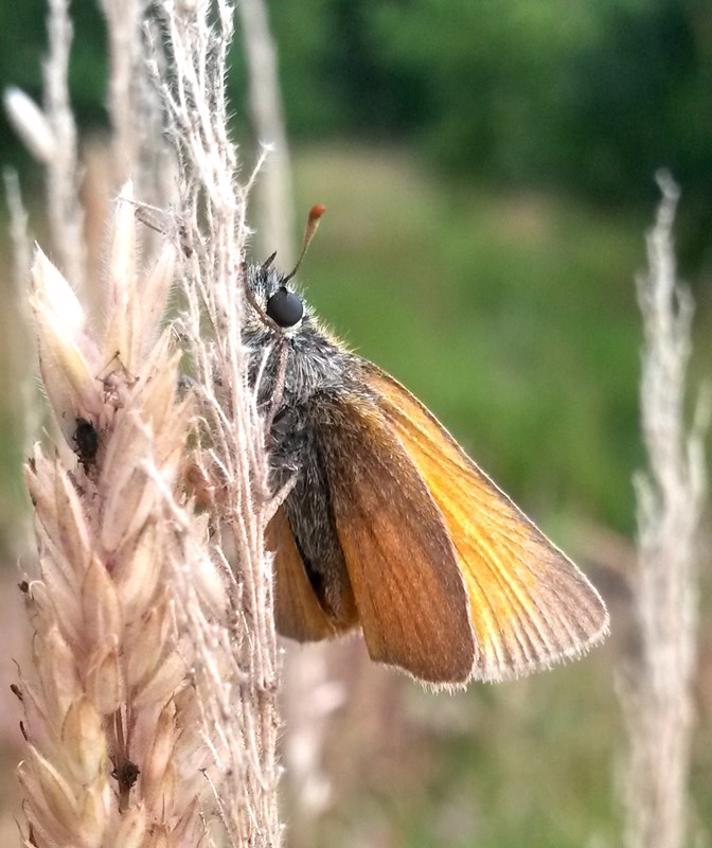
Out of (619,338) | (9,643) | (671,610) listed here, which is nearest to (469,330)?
(619,338)

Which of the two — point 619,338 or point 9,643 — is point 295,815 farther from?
point 619,338

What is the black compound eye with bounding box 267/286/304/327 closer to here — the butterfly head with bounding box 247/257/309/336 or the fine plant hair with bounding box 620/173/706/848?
the butterfly head with bounding box 247/257/309/336

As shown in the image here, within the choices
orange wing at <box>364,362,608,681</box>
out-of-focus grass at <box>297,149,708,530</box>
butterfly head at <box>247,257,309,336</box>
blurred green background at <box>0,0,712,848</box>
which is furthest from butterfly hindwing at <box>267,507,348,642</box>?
out-of-focus grass at <box>297,149,708,530</box>

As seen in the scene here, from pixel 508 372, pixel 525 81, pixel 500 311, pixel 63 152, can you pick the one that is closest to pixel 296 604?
pixel 63 152

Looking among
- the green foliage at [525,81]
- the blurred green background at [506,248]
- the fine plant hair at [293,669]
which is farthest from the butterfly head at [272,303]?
the green foliage at [525,81]

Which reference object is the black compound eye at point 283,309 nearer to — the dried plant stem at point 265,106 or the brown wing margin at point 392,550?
the brown wing margin at point 392,550

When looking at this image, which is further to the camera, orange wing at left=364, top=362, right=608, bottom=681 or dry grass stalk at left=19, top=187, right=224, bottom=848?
orange wing at left=364, top=362, right=608, bottom=681
